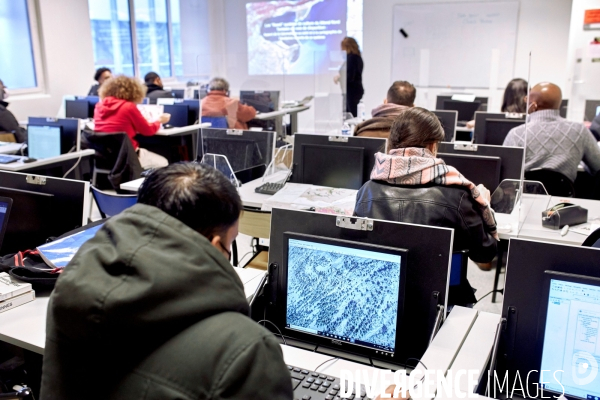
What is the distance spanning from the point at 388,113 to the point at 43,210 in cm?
198

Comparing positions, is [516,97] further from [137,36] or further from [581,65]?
[137,36]

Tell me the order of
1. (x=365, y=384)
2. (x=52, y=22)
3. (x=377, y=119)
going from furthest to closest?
(x=52, y=22) < (x=377, y=119) < (x=365, y=384)

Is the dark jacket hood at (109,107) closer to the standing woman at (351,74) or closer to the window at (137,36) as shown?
the standing woman at (351,74)

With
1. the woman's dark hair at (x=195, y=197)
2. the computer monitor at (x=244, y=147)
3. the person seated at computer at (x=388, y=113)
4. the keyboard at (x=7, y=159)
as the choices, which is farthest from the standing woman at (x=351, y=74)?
the woman's dark hair at (x=195, y=197)

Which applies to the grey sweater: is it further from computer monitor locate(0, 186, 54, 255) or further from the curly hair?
the curly hair

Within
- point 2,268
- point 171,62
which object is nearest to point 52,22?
point 171,62

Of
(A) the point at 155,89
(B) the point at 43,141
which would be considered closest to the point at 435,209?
(B) the point at 43,141

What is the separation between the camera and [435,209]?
1.84 metres

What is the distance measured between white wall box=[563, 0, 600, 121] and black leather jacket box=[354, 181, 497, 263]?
17.3ft

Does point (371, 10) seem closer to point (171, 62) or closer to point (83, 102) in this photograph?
point (171, 62)

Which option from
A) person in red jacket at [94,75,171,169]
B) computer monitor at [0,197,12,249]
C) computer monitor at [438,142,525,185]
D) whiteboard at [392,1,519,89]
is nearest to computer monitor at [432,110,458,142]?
computer monitor at [438,142,525,185]

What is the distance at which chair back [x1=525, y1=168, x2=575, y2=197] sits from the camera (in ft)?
10.6

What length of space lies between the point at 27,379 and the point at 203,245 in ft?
4.59

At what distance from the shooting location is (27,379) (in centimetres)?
183
